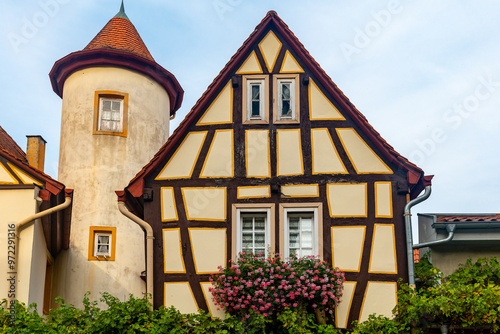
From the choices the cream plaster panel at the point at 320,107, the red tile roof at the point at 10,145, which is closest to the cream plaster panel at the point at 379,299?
the cream plaster panel at the point at 320,107

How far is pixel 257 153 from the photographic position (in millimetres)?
15648

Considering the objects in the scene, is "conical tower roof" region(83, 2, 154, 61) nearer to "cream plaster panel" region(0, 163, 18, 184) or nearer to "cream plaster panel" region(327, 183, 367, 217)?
"cream plaster panel" region(0, 163, 18, 184)

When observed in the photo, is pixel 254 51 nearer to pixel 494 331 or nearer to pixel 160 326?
pixel 160 326

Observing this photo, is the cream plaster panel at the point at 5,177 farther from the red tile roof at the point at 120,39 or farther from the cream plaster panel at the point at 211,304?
the red tile roof at the point at 120,39

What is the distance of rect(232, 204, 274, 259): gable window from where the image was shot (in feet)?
49.2

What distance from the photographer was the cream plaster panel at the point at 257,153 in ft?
51.0

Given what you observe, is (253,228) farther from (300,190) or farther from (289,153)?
(289,153)

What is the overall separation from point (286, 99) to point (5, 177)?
583 centimetres

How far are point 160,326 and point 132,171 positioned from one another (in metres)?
9.11

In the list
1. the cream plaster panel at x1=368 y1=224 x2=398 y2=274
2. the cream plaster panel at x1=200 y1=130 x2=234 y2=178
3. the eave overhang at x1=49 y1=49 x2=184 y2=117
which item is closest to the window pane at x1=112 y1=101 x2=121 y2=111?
the eave overhang at x1=49 y1=49 x2=184 y2=117

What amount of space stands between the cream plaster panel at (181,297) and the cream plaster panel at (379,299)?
3101mm

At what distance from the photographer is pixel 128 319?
46.1ft

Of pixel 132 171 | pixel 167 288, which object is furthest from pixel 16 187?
pixel 132 171

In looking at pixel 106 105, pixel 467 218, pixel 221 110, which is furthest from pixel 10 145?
pixel 467 218
